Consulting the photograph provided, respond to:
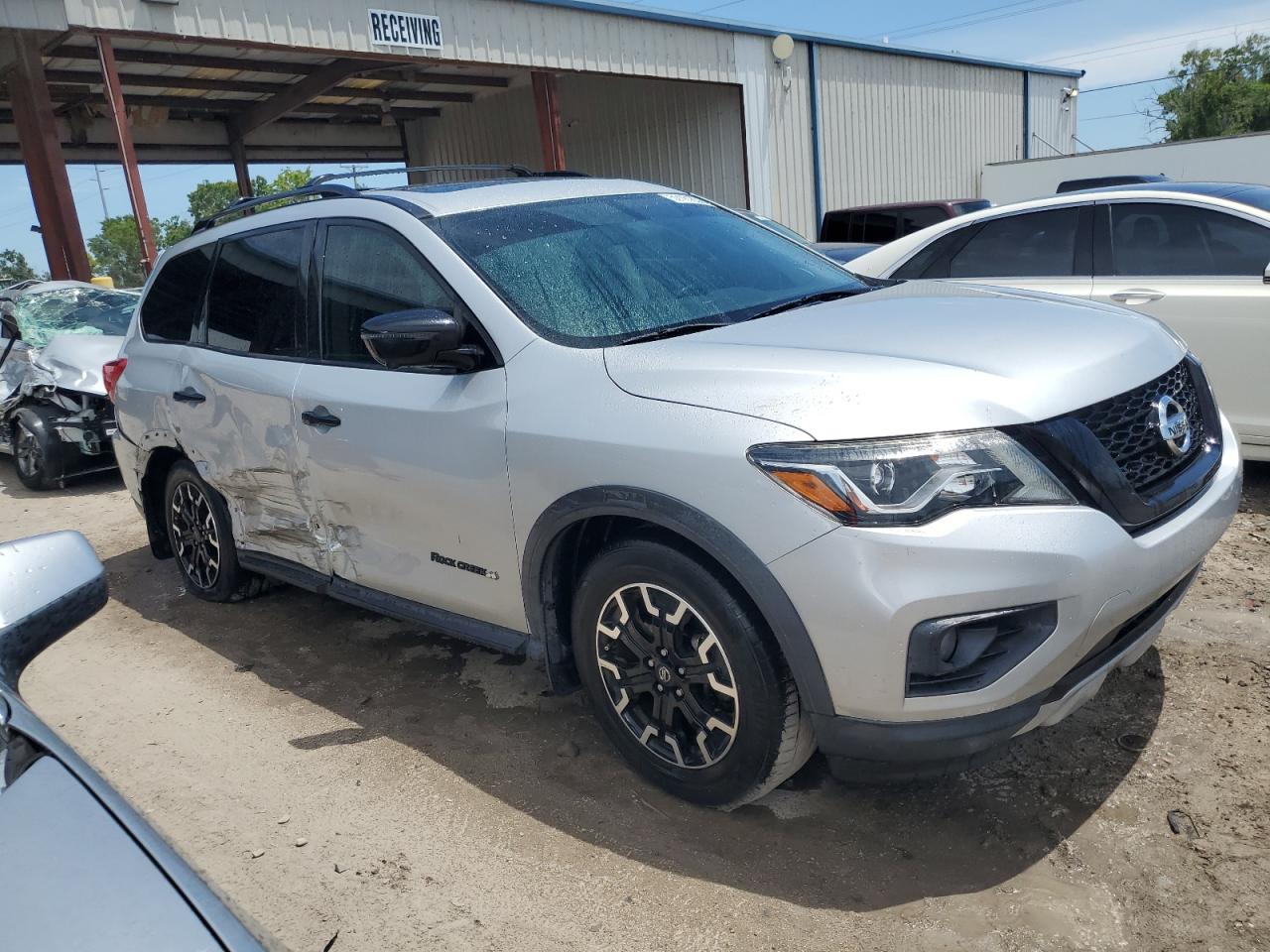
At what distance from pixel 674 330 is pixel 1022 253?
11.8 feet

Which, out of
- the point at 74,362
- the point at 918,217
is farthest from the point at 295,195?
the point at 918,217

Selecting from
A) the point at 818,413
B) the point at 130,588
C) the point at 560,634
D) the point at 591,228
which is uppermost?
the point at 591,228

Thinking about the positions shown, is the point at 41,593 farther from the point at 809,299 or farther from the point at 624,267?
the point at 809,299

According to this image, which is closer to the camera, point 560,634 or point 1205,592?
point 560,634

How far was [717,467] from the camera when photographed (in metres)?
2.47

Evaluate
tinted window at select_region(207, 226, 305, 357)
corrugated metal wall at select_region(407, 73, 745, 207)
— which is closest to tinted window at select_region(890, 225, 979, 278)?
tinted window at select_region(207, 226, 305, 357)

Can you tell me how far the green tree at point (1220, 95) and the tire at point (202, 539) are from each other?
49.0 metres

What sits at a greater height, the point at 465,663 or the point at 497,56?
the point at 497,56

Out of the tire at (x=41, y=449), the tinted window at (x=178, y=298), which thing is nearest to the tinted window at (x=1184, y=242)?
the tinted window at (x=178, y=298)

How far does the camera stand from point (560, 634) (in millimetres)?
3100

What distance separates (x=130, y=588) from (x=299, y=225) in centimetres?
279

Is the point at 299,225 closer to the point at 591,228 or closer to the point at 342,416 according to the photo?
the point at 342,416

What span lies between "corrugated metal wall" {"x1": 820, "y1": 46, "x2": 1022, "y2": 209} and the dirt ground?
17.2 meters

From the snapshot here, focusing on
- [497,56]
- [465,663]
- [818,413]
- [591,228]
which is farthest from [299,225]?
[497,56]
